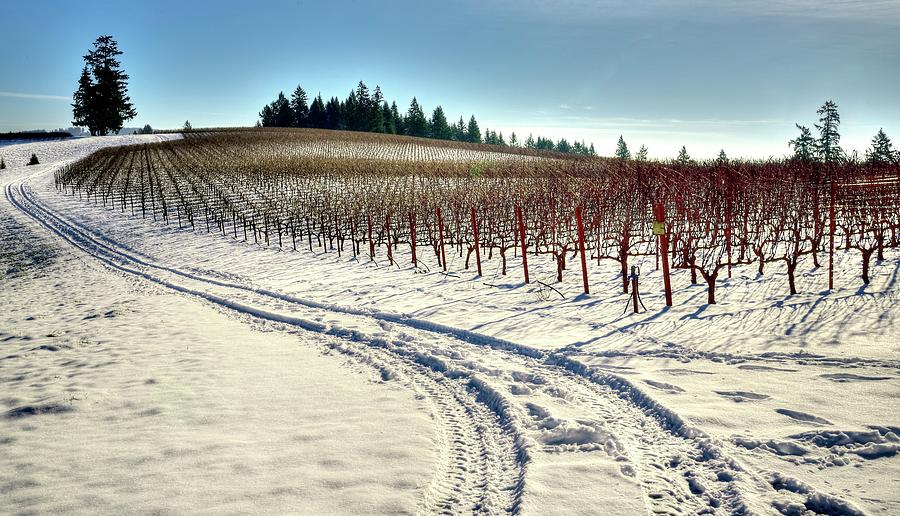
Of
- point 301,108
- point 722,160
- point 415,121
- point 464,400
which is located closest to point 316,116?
point 301,108

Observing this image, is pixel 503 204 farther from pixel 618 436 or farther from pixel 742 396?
pixel 618 436

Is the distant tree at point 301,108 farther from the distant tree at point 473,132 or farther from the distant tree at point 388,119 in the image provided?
the distant tree at point 473,132

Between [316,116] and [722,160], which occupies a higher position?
[316,116]

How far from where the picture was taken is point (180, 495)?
140 inches

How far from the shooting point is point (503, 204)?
18297 millimetres

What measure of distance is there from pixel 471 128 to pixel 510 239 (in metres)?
77.3

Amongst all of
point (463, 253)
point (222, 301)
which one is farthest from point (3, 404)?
point (463, 253)

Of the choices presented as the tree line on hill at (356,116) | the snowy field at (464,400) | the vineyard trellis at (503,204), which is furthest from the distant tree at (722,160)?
the tree line on hill at (356,116)

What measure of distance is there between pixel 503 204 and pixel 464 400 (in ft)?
44.7

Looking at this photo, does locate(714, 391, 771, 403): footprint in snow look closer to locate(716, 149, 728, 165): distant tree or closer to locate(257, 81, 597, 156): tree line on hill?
locate(716, 149, 728, 165): distant tree

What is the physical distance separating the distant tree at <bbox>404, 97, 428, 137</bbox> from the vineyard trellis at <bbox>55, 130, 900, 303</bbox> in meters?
34.9

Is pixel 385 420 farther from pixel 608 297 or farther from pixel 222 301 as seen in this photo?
pixel 222 301

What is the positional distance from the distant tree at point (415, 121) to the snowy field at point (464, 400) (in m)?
75.9

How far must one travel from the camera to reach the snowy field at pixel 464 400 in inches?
139
